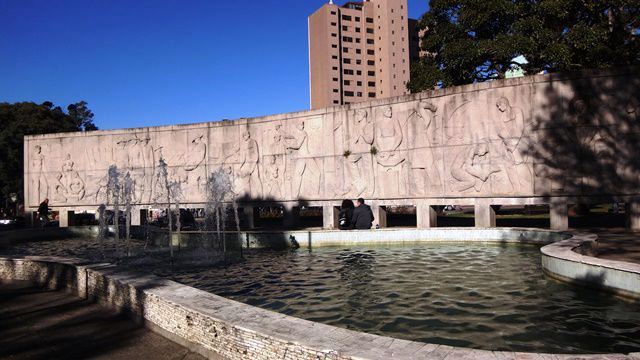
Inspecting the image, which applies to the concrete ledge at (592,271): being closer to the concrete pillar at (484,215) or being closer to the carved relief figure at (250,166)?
the concrete pillar at (484,215)

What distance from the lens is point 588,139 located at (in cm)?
1280

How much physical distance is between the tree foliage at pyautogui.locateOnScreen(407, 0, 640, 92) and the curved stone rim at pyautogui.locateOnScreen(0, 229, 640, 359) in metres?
16.5

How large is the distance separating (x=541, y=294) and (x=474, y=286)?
0.87 metres

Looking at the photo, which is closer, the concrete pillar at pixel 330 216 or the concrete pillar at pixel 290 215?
the concrete pillar at pixel 330 216

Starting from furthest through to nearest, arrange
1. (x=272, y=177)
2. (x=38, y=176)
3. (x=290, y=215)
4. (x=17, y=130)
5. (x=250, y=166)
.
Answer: (x=17, y=130) < (x=38, y=176) < (x=250, y=166) < (x=272, y=177) < (x=290, y=215)

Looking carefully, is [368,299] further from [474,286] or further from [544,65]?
[544,65]

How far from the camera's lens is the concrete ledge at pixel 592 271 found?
5.52m

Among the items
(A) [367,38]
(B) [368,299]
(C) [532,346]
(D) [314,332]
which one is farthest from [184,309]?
(A) [367,38]

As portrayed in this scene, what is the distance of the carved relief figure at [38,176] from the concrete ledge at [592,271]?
22317 millimetres

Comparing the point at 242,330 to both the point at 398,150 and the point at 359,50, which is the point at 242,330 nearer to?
the point at 398,150

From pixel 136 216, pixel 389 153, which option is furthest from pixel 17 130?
pixel 389 153

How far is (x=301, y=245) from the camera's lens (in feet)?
39.4

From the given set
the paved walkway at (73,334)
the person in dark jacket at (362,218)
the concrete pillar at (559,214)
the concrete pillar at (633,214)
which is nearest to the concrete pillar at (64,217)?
the person in dark jacket at (362,218)

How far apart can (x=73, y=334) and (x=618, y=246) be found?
8910 mm
